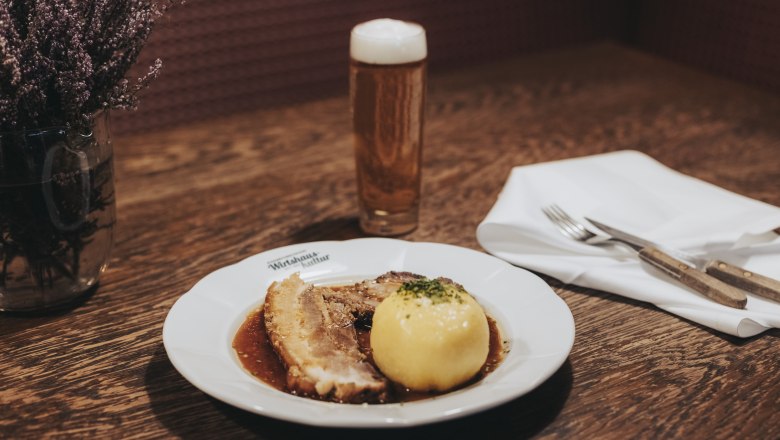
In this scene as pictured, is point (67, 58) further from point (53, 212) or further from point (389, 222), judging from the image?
point (389, 222)

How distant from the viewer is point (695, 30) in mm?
4055

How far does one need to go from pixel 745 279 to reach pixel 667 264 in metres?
0.13

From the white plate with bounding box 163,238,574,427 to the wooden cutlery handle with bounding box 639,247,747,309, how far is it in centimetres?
27

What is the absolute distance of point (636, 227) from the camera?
63.7 inches

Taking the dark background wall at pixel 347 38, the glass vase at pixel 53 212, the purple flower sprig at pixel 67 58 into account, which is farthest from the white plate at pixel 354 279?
the dark background wall at pixel 347 38

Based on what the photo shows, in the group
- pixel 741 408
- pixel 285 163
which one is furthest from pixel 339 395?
pixel 285 163

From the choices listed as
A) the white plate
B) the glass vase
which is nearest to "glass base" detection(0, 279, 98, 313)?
the glass vase

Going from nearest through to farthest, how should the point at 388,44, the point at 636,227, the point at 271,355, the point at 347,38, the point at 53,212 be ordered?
the point at 271,355
the point at 53,212
the point at 388,44
the point at 636,227
the point at 347,38

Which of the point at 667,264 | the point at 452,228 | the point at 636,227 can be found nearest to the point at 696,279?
the point at 667,264

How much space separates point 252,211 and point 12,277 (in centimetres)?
57

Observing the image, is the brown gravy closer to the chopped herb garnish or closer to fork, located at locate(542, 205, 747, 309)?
the chopped herb garnish

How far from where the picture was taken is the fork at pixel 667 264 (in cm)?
131

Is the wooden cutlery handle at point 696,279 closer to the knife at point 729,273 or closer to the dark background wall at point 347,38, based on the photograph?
the knife at point 729,273

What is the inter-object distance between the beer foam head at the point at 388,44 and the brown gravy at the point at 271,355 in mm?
537
